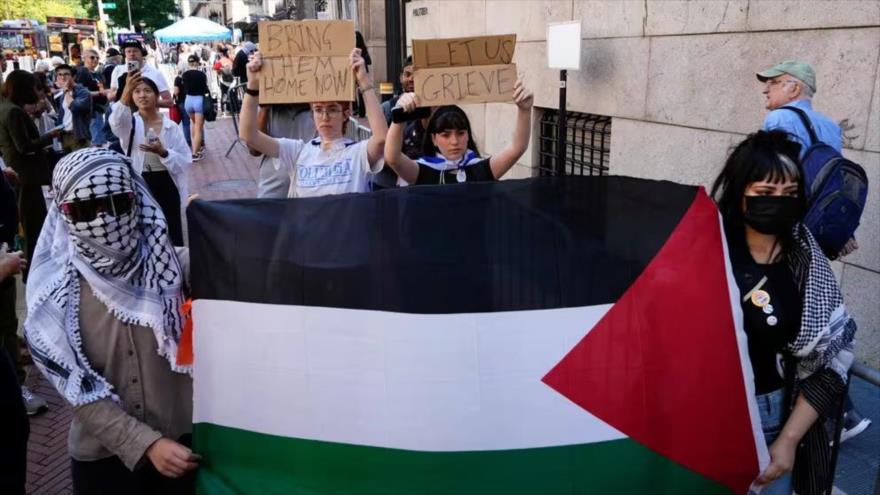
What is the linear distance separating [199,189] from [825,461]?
34.5ft

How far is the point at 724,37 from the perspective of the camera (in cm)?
588

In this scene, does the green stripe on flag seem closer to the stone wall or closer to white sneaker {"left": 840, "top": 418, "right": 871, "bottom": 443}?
white sneaker {"left": 840, "top": 418, "right": 871, "bottom": 443}

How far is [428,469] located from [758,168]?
141cm

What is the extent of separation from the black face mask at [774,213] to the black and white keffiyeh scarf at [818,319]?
73 millimetres

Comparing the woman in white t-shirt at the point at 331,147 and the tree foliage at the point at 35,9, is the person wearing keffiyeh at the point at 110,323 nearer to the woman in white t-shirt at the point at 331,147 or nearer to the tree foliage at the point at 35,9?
the woman in white t-shirt at the point at 331,147

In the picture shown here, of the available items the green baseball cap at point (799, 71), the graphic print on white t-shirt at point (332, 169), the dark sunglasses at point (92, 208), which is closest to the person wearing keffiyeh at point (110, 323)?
the dark sunglasses at point (92, 208)

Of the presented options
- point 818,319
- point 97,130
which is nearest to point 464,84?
point 818,319

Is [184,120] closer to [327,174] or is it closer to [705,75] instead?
[705,75]

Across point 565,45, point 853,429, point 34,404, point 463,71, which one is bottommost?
point 34,404

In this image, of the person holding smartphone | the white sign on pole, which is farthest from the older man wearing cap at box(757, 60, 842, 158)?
the person holding smartphone

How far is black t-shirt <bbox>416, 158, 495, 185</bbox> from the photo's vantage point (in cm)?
396

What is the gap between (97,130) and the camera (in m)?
10.1

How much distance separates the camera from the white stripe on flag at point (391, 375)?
2145mm

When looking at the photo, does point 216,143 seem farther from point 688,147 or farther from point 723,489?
point 723,489
